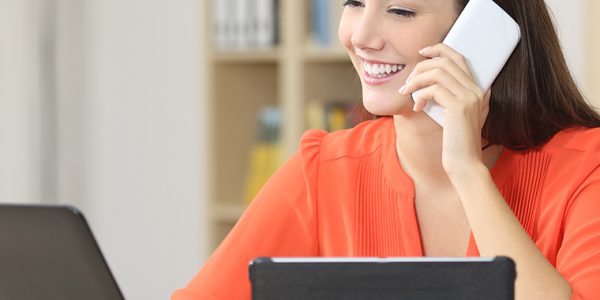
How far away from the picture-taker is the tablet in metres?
0.96

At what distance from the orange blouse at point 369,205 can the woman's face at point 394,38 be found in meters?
0.17

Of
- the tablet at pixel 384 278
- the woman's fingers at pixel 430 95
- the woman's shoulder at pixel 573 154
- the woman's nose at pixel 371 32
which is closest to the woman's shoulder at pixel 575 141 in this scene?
the woman's shoulder at pixel 573 154

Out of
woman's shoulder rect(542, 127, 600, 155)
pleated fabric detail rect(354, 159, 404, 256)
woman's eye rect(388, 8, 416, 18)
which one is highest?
woman's eye rect(388, 8, 416, 18)

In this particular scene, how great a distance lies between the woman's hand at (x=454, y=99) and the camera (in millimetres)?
1625

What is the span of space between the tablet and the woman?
55 cm

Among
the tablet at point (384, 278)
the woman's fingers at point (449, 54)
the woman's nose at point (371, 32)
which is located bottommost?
the tablet at point (384, 278)

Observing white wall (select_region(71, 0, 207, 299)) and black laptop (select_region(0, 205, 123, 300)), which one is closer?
black laptop (select_region(0, 205, 123, 300))

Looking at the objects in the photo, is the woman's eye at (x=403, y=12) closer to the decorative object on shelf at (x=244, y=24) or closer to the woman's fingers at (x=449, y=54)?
the woman's fingers at (x=449, y=54)

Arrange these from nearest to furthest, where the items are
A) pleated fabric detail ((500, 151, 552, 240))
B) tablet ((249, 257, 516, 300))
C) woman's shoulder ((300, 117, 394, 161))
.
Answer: tablet ((249, 257, 516, 300)), pleated fabric detail ((500, 151, 552, 240)), woman's shoulder ((300, 117, 394, 161))

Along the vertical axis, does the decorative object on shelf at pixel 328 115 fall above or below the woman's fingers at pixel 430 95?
below

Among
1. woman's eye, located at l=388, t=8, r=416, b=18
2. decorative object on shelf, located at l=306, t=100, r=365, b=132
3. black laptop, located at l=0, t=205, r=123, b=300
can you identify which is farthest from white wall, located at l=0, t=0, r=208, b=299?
black laptop, located at l=0, t=205, r=123, b=300

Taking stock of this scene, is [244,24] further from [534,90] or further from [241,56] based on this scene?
[534,90]

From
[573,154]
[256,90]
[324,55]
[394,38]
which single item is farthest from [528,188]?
[256,90]

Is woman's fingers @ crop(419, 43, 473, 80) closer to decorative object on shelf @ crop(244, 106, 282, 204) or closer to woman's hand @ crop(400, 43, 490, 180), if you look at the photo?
woman's hand @ crop(400, 43, 490, 180)
